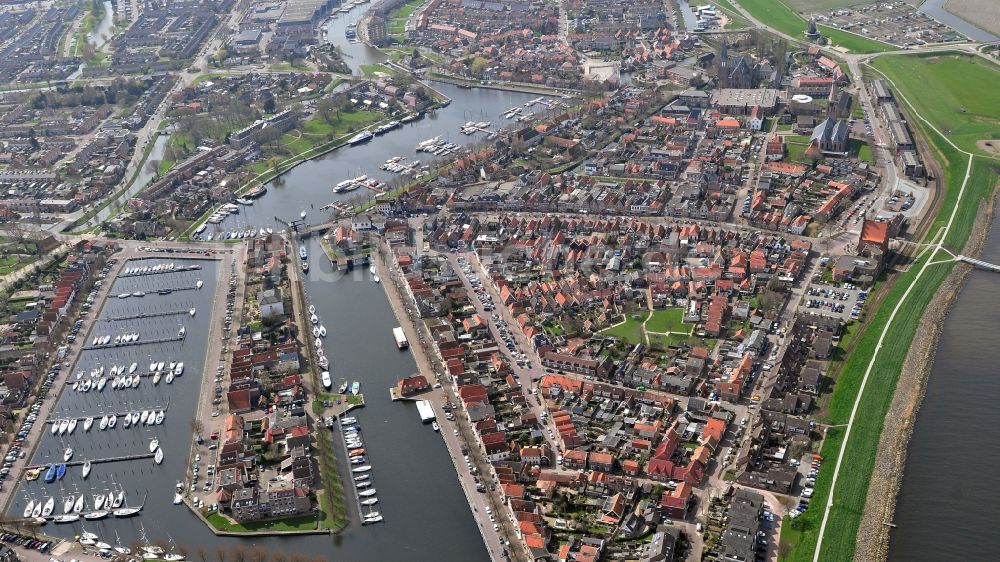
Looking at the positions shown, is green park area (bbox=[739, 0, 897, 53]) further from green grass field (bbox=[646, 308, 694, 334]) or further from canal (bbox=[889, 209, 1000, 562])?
green grass field (bbox=[646, 308, 694, 334])

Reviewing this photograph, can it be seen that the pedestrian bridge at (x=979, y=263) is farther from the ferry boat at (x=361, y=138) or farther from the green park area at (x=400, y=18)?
the green park area at (x=400, y=18)

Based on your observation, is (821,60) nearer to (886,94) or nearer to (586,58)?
(886,94)

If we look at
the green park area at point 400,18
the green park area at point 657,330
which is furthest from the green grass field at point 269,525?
the green park area at point 400,18

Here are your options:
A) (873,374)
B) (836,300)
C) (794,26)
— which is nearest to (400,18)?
(794,26)

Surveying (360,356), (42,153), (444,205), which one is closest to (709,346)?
(360,356)

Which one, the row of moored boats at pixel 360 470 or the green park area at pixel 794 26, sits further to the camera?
the green park area at pixel 794 26

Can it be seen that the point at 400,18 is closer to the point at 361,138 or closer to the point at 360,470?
the point at 361,138

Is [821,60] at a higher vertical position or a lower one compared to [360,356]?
higher
